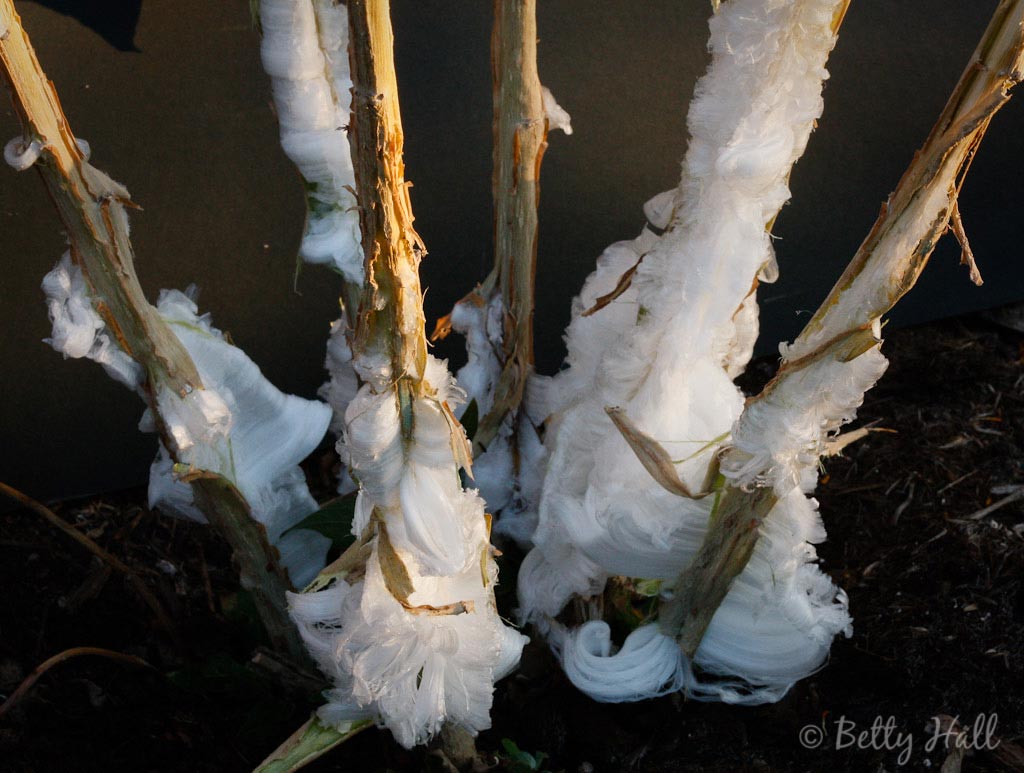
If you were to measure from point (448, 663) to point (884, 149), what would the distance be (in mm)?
679

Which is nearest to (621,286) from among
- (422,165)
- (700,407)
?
(700,407)

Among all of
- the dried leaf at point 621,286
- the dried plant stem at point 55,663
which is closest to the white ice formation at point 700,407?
the dried leaf at point 621,286

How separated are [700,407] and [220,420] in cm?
24

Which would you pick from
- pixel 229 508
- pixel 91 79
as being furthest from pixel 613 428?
pixel 91 79

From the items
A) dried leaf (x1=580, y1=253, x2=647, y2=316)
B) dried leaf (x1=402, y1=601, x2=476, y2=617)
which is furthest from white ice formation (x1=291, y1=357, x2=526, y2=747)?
dried leaf (x1=580, y1=253, x2=647, y2=316)

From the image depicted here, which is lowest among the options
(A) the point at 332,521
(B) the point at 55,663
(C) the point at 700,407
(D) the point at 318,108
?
(B) the point at 55,663

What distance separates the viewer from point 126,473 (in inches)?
31.3

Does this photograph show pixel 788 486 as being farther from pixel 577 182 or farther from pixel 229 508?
pixel 577 182

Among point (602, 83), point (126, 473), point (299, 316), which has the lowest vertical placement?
point (126, 473)

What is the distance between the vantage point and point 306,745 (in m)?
0.44

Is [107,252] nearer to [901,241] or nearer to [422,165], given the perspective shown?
[901,241]

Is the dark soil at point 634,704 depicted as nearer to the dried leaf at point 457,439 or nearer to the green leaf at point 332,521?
the green leaf at point 332,521

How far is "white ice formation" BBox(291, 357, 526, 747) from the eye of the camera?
1.11ft

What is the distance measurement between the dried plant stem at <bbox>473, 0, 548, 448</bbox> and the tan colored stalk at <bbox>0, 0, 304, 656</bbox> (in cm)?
16
